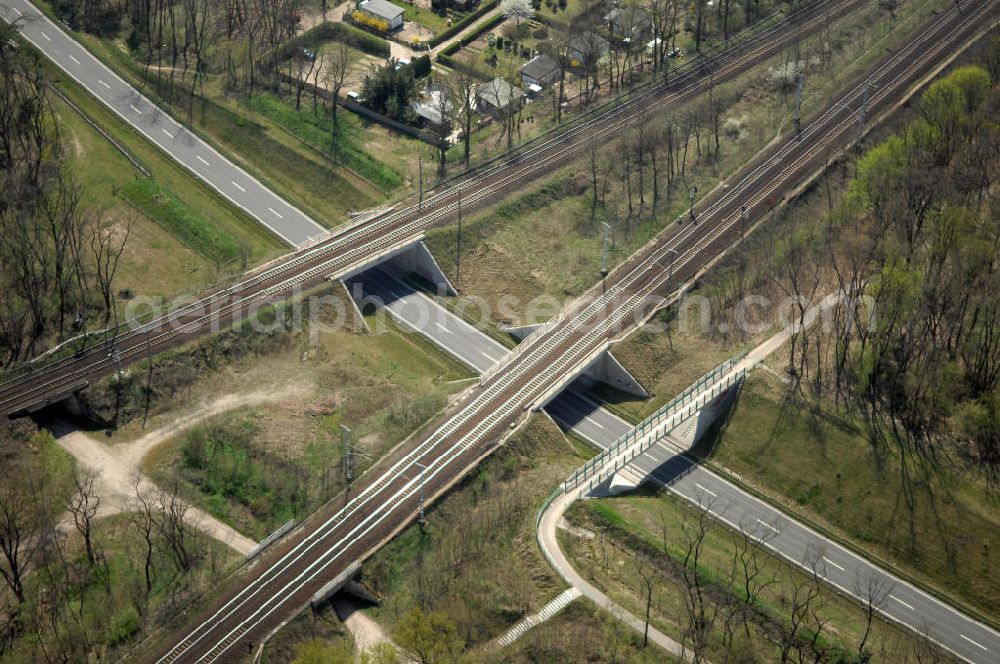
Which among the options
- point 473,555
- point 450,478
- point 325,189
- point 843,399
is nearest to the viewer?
point 473,555

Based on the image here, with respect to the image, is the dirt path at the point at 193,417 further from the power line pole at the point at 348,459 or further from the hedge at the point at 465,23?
the hedge at the point at 465,23

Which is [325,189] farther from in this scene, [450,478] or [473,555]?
[473,555]

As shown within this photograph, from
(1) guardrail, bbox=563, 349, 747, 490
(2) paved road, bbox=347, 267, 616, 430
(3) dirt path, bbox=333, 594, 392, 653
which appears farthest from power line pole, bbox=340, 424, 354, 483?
(2) paved road, bbox=347, 267, 616, 430

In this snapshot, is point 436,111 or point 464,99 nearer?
point 436,111

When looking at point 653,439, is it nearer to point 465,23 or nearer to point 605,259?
point 605,259

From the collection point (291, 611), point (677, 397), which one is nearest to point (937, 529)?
point (677, 397)

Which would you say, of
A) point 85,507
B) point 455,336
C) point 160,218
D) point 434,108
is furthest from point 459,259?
point 85,507

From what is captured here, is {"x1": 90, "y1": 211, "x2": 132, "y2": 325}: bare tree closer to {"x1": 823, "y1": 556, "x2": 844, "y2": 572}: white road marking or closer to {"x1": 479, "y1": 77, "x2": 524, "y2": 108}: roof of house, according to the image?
{"x1": 479, "y1": 77, "x2": 524, "y2": 108}: roof of house
